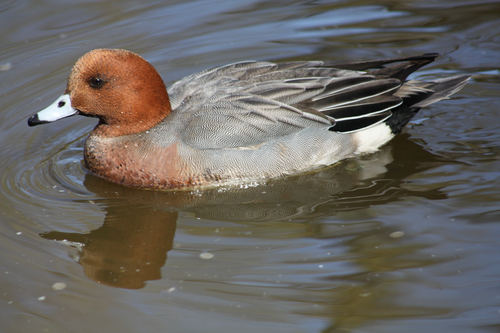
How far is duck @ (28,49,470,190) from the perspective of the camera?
466cm

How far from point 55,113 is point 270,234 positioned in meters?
2.14

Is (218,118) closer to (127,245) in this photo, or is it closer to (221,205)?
(221,205)

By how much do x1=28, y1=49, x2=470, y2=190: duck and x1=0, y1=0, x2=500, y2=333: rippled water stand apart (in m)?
0.19

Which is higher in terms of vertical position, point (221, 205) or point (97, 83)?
point (97, 83)

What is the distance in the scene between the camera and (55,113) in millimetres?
4684

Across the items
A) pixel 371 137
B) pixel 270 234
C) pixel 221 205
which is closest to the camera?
pixel 270 234

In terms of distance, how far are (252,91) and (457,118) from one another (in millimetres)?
2247

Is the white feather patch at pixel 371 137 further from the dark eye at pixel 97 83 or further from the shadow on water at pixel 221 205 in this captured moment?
the dark eye at pixel 97 83

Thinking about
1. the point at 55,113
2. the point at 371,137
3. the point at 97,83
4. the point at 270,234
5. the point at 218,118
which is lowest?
the point at 270,234

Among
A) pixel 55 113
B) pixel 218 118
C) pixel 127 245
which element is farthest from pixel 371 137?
pixel 55 113

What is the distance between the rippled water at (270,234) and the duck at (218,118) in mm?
190

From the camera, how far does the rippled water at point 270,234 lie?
3344 mm

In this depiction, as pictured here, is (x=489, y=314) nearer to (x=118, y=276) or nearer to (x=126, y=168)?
(x=118, y=276)

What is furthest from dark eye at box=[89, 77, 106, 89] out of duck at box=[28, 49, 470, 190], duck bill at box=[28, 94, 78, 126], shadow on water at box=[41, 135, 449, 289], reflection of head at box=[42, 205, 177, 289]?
reflection of head at box=[42, 205, 177, 289]
